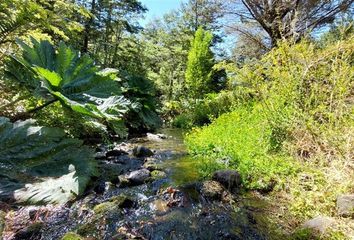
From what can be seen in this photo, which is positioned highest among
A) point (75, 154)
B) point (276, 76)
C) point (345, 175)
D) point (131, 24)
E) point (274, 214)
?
point (131, 24)

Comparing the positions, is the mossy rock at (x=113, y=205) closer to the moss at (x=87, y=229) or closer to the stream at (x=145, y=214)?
the stream at (x=145, y=214)

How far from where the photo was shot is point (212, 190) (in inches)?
178

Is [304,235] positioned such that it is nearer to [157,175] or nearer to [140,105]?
[157,175]

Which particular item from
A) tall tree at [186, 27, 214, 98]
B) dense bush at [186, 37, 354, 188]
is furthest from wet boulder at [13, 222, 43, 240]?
tall tree at [186, 27, 214, 98]

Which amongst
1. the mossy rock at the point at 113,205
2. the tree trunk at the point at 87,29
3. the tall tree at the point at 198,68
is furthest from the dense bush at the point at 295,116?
the tall tree at the point at 198,68

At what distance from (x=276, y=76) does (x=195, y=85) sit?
12.8 metres

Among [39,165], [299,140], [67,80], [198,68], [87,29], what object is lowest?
[299,140]

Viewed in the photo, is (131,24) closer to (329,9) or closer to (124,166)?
(329,9)

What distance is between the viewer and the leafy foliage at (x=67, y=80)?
3.54 meters

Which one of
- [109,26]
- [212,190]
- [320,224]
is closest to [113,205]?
[212,190]

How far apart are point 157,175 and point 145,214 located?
5.30ft

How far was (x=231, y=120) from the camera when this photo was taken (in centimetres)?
872

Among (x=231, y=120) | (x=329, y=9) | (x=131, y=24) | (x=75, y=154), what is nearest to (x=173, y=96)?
(x=131, y=24)

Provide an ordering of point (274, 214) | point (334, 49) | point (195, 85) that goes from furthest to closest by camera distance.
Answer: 1. point (195, 85)
2. point (334, 49)
3. point (274, 214)
